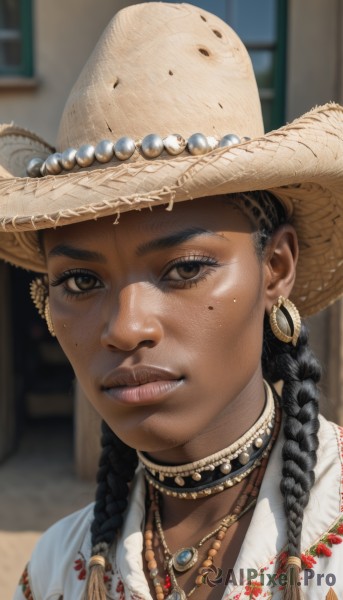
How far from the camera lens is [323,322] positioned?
19.1 feet

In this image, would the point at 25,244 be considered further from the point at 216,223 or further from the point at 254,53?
the point at 254,53

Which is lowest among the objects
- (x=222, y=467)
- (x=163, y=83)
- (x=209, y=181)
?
(x=222, y=467)

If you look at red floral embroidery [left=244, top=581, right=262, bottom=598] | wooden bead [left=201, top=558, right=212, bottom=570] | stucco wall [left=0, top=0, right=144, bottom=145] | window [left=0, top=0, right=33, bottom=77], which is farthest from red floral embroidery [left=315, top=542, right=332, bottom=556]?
window [left=0, top=0, right=33, bottom=77]

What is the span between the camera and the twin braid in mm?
1459

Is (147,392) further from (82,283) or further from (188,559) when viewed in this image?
(188,559)

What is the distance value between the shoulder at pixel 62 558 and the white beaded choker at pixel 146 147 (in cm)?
87

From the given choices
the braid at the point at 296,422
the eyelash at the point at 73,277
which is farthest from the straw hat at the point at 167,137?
the braid at the point at 296,422

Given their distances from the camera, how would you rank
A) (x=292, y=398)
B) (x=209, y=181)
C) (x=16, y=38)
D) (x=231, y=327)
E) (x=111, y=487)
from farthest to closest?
(x=16, y=38) → (x=111, y=487) → (x=292, y=398) → (x=231, y=327) → (x=209, y=181)

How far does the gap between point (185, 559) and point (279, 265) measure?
658mm

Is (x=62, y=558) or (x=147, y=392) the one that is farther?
(x=62, y=558)

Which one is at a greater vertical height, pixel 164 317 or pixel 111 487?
pixel 164 317

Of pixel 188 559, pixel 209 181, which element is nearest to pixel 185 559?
pixel 188 559

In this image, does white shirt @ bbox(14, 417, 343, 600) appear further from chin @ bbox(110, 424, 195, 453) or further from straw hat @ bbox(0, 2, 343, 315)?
straw hat @ bbox(0, 2, 343, 315)

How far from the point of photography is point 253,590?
1.41 metres
